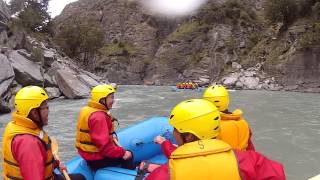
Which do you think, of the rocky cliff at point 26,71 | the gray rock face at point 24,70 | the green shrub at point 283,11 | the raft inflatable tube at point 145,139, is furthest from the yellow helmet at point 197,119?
the green shrub at point 283,11

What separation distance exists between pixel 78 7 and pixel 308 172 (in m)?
75.5

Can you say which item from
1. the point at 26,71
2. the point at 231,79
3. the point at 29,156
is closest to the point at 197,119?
the point at 29,156

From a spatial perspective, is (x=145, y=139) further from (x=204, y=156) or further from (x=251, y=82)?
(x=251, y=82)

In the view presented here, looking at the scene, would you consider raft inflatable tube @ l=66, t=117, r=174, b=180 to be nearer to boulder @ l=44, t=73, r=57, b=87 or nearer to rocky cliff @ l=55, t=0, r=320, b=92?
boulder @ l=44, t=73, r=57, b=87

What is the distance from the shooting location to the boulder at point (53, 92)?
22.3 m

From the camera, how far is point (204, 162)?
6.27ft

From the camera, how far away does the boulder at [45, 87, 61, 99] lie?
22284 millimetres

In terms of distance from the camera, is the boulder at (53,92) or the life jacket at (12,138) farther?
the boulder at (53,92)

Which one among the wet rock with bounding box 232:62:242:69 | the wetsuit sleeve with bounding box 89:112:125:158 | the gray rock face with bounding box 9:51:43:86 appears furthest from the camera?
the wet rock with bounding box 232:62:242:69

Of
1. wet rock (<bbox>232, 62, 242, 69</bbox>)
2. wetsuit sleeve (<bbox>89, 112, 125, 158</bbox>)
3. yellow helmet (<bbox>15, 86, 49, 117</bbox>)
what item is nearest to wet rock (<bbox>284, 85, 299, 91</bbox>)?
wet rock (<bbox>232, 62, 242, 69</bbox>)

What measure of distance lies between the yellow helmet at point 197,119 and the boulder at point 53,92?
20862 millimetres

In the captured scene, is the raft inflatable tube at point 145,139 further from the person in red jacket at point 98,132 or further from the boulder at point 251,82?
the boulder at point 251,82

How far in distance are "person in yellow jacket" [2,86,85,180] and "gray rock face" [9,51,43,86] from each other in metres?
17.6

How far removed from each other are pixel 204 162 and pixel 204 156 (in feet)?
0.12
